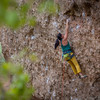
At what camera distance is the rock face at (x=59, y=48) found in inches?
160

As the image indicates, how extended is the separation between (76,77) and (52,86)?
1.04 metres

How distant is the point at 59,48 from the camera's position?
4.82 m

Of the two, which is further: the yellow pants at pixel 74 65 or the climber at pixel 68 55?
the yellow pants at pixel 74 65

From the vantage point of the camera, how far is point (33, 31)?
5477 millimetres

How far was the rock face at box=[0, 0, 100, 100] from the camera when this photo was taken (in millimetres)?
4059

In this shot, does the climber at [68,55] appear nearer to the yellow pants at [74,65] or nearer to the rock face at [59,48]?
the yellow pants at [74,65]

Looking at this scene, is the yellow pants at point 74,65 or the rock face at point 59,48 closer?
the rock face at point 59,48

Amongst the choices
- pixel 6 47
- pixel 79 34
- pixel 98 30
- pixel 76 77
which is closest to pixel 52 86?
pixel 76 77

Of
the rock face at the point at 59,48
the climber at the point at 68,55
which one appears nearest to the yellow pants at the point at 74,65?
the climber at the point at 68,55

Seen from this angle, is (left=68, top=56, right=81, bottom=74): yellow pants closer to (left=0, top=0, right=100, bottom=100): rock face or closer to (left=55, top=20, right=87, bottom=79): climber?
(left=55, top=20, right=87, bottom=79): climber

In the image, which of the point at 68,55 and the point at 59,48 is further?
the point at 59,48

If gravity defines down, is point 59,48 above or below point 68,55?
above

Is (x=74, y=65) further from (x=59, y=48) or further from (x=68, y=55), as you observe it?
(x=59, y=48)

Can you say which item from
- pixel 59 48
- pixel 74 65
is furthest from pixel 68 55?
pixel 59 48
